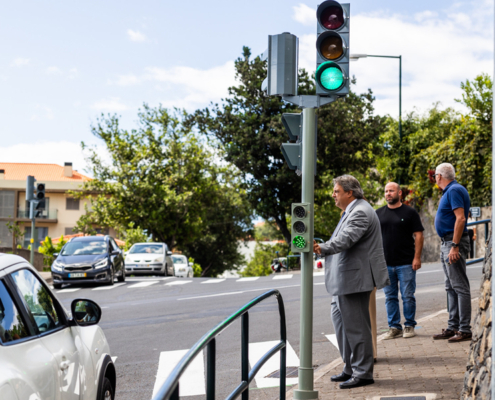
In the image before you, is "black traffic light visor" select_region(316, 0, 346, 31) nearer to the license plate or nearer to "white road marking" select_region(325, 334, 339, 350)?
"white road marking" select_region(325, 334, 339, 350)

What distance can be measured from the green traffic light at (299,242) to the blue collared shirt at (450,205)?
87.1 inches

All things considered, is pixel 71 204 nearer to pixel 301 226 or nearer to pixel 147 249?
pixel 147 249

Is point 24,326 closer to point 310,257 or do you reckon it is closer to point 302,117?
point 310,257

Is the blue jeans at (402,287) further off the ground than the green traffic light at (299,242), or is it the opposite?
the green traffic light at (299,242)

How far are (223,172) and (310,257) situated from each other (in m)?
41.2

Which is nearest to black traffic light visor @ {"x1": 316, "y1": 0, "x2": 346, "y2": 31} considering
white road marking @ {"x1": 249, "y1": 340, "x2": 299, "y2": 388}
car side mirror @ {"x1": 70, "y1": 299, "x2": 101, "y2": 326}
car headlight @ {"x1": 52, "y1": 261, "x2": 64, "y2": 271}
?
white road marking @ {"x1": 249, "y1": 340, "x2": 299, "y2": 388}

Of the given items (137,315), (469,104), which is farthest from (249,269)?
(137,315)

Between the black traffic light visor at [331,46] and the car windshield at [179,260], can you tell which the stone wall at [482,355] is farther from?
the car windshield at [179,260]

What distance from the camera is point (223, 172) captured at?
153 feet

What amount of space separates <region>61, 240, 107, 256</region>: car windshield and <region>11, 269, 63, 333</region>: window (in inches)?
666

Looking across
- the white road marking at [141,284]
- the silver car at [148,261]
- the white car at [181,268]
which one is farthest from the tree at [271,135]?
the white road marking at [141,284]

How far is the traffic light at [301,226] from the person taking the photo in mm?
Answer: 5621

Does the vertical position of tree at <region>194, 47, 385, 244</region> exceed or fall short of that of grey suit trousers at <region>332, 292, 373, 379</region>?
it exceeds it

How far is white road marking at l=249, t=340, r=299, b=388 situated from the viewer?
4348 mm
